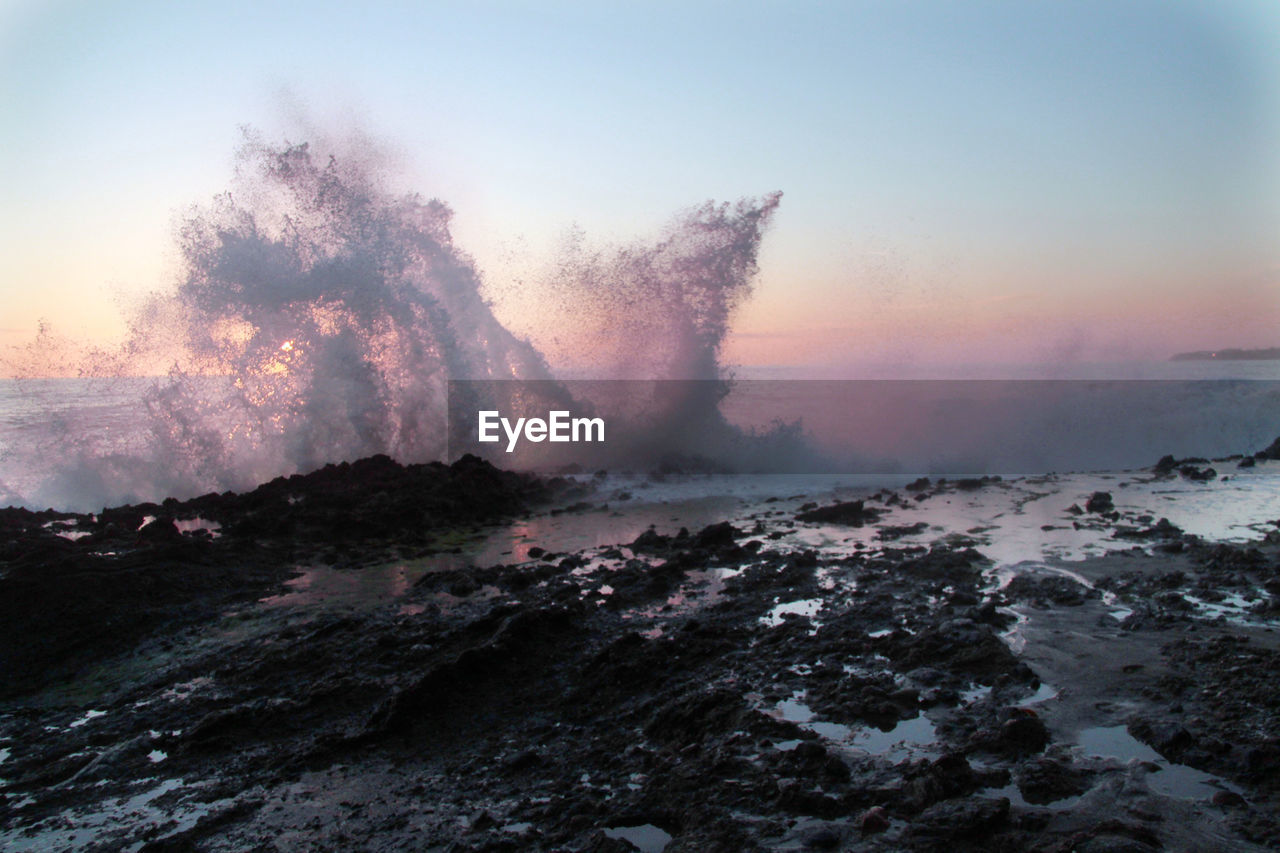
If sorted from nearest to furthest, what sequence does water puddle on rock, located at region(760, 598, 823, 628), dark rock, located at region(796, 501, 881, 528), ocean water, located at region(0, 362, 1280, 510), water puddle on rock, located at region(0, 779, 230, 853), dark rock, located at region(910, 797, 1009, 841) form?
1. dark rock, located at region(910, 797, 1009, 841)
2. water puddle on rock, located at region(0, 779, 230, 853)
3. water puddle on rock, located at region(760, 598, 823, 628)
4. dark rock, located at region(796, 501, 881, 528)
5. ocean water, located at region(0, 362, 1280, 510)

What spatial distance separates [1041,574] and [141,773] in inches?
304

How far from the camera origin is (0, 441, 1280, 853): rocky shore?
12.2 ft

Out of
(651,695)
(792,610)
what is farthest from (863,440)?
(651,695)

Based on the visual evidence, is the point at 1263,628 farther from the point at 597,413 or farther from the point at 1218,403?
the point at 1218,403

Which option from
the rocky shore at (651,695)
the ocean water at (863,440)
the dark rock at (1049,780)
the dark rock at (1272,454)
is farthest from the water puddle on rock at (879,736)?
the dark rock at (1272,454)

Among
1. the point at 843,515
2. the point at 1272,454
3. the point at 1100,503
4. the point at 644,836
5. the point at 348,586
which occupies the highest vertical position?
the point at 1272,454

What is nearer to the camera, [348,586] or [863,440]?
[348,586]

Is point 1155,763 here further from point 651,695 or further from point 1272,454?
point 1272,454

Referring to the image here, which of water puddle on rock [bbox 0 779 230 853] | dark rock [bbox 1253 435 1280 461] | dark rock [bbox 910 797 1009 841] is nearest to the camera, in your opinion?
dark rock [bbox 910 797 1009 841]

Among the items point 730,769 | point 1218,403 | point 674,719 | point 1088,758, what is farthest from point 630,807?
point 1218,403

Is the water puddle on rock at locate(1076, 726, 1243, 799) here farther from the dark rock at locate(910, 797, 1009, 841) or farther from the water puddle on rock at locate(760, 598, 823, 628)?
the water puddle on rock at locate(760, 598, 823, 628)

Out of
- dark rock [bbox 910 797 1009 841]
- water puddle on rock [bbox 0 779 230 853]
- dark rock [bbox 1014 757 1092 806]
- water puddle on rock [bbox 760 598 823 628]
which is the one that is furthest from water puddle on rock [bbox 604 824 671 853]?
water puddle on rock [bbox 760 598 823 628]

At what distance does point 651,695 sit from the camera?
522 cm

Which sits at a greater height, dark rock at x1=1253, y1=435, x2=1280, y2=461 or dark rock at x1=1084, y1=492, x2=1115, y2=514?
dark rock at x1=1253, y1=435, x2=1280, y2=461
